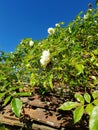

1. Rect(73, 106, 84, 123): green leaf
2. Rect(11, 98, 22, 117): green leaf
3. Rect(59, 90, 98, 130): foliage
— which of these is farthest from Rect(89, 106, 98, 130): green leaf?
Rect(11, 98, 22, 117): green leaf

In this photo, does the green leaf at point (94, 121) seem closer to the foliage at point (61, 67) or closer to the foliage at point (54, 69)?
the foliage at point (54, 69)

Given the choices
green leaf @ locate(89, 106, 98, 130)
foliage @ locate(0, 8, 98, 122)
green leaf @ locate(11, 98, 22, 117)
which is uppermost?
foliage @ locate(0, 8, 98, 122)

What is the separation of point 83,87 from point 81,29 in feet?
6.12

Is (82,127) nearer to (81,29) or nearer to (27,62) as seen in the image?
(27,62)

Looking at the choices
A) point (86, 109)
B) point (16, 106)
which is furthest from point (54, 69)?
point (86, 109)

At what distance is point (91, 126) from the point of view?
0.79 m

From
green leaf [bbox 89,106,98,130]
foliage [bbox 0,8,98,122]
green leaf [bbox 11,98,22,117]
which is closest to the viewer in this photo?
green leaf [bbox 89,106,98,130]

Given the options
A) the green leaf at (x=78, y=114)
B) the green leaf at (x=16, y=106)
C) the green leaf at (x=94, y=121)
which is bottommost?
the green leaf at (x=94, y=121)

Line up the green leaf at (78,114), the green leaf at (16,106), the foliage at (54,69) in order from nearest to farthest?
1. the green leaf at (78,114)
2. the green leaf at (16,106)
3. the foliage at (54,69)

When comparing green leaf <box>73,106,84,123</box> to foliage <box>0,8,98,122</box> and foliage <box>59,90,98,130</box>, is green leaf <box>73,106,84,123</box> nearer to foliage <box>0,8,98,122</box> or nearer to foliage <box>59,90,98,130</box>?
foliage <box>59,90,98,130</box>

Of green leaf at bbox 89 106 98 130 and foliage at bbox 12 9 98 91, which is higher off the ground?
foliage at bbox 12 9 98 91

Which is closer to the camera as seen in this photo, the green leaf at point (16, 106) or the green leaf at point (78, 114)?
the green leaf at point (78, 114)

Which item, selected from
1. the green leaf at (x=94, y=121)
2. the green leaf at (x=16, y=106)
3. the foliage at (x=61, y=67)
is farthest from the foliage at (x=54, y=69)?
the green leaf at (x=94, y=121)

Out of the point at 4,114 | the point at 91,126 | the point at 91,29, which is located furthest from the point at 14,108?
the point at 91,29
